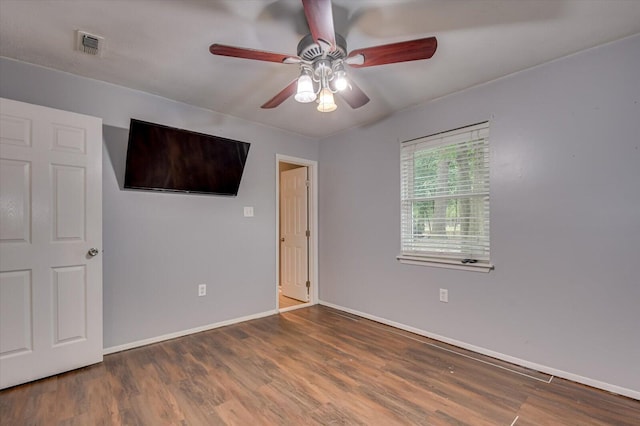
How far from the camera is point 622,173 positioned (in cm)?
200

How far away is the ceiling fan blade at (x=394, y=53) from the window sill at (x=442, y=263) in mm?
1787

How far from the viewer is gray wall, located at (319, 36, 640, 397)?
6.55 feet

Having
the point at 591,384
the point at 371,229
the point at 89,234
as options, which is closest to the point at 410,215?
the point at 371,229

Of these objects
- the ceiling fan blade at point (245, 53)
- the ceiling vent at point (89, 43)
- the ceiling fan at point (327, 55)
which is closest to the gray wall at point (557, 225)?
the ceiling fan at point (327, 55)

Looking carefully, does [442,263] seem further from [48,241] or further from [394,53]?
[48,241]

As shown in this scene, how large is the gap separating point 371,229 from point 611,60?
2.34 m

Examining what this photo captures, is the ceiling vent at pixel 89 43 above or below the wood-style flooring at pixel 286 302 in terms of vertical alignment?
above

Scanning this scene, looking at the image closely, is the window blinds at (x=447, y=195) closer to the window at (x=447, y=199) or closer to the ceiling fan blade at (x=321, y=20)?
the window at (x=447, y=199)

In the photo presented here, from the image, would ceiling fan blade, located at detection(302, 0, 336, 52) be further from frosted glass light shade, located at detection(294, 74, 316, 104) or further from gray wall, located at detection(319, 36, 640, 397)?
gray wall, located at detection(319, 36, 640, 397)

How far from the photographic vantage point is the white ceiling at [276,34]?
5.55 feet

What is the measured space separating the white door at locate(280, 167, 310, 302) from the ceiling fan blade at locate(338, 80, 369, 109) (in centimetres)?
211

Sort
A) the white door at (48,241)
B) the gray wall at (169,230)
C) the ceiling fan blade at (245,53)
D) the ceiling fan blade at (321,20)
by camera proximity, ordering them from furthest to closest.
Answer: the gray wall at (169,230), the white door at (48,241), the ceiling fan blade at (245,53), the ceiling fan blade at (321,20)

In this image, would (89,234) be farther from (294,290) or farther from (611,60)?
(611,60)

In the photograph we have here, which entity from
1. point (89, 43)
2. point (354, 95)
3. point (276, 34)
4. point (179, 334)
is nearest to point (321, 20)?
point (276, 34)
